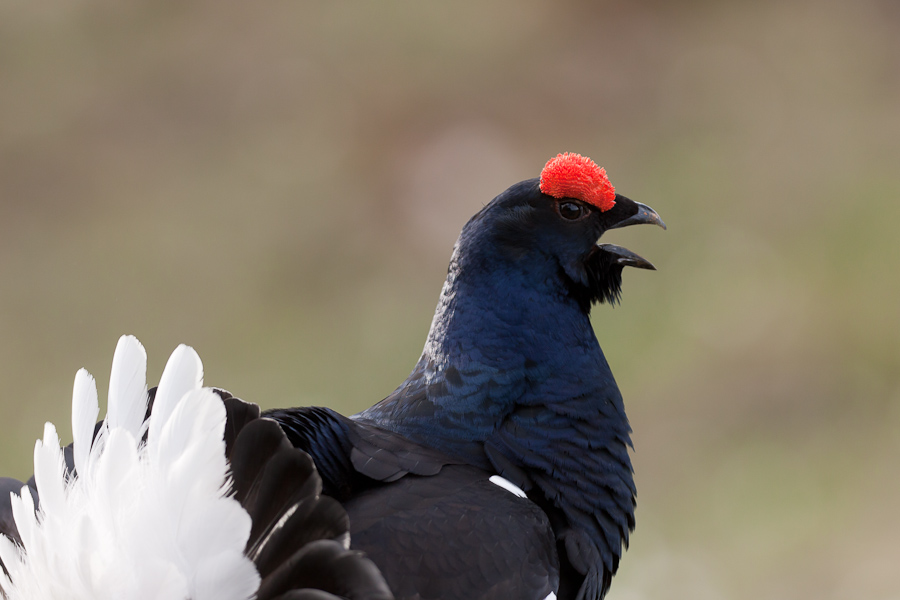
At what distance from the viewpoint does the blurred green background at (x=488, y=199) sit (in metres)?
3.21

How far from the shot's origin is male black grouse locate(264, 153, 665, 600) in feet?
3.41

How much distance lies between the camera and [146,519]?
0.89 m

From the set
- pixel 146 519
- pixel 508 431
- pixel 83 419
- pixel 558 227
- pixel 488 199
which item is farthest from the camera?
pixel 488 199

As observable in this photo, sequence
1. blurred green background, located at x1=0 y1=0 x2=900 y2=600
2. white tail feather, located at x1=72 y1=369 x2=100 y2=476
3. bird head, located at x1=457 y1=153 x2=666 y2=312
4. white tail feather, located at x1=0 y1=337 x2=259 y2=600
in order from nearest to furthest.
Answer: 1. white tail feather, located at x1=0 y1=337 x2=259 y2=600
2. white tail feather, located at x1=72 y1=369 x2=100 y2=476
3. bird head, located at x1=457 y1=153 x2=666 y2=312
4. blurred green background, located at x1=0 y1=0 x2=900 y2=600

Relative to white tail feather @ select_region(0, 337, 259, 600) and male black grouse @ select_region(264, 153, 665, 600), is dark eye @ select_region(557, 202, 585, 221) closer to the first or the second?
male black grouse @ select_region(264, 153, 665, 600)

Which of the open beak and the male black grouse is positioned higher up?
the open beak

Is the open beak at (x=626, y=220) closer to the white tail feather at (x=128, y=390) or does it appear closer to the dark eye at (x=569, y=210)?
the dark eye at (x=569, y=210)

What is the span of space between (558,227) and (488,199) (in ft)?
8.29

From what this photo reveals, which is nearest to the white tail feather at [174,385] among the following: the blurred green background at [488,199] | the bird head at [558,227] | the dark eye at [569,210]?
the bird head at [558,227]

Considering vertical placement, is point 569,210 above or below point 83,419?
above

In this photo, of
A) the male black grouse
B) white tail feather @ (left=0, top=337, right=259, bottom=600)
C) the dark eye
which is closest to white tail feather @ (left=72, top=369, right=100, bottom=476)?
white tail feather @ (left=0, top=337, right=259, bottom=600)

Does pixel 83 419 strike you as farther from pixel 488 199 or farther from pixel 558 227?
pixel 488 199

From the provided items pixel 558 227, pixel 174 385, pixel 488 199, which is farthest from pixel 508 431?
pixel 488 199

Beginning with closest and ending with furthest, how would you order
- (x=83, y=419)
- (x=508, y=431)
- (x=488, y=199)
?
1. (x=83, y=419)
2. (x=508, y=431)
3. (x=488, y=199)
